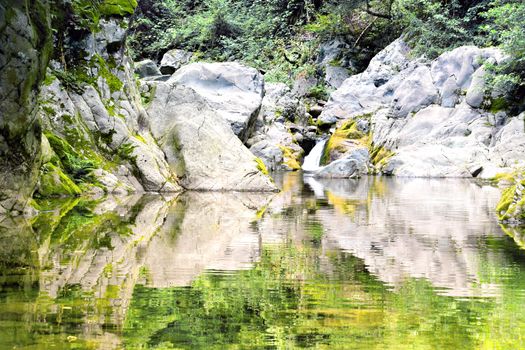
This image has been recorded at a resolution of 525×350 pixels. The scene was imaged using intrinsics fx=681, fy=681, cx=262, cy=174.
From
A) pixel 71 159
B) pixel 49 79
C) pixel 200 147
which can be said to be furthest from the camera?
pixel 200 147

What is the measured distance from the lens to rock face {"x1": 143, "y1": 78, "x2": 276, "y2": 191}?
58.9 ft

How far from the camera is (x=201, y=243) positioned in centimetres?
872

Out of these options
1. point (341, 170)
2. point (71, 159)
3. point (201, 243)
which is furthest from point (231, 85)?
A: point (201, 243)

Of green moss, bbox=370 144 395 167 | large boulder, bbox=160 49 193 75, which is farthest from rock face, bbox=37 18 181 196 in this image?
large boulder, bbox=160 49 193 75

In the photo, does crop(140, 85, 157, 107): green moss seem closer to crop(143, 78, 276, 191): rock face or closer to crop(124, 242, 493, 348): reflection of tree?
crop(143, 78, 276, 191): rock face

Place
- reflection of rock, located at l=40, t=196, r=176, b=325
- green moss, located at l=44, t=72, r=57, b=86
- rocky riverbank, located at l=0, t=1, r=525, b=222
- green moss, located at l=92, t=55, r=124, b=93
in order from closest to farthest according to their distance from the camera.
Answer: reflection of rock, located at l=40, t=196, r=176, b=325, rocky riverbank, located at l=0, t=1, r=525, b=222, green moss, located at l=44, t=72, r=57, b=86, green moss, located at l=92, t=55, r=124, b=93

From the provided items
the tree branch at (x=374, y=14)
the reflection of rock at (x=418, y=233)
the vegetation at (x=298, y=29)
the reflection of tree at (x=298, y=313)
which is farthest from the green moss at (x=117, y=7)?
the tree branch at (x=374, y=14)

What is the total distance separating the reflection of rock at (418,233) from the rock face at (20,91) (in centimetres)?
490

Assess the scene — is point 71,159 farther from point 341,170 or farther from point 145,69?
point 145,69

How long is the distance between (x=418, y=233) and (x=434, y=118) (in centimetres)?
2260

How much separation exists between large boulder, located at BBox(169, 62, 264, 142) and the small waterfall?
5310 millimetres

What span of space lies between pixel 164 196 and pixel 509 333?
12.3 m

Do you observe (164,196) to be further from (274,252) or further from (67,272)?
(67,272)

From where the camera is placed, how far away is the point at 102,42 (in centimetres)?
1794
